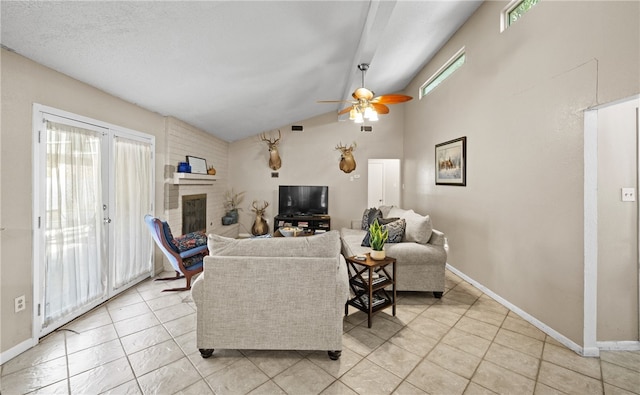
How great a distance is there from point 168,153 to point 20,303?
2444 millimetres

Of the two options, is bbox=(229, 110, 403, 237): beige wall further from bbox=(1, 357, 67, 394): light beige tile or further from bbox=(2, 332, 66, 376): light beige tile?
bbox=(1, 357, 67, 394): light beige tile

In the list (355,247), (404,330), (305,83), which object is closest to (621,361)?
(404,330)

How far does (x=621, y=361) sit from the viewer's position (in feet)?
6.57

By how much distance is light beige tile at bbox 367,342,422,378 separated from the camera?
1926mm

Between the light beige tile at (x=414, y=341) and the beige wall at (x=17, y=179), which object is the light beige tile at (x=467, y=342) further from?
the beige wall at (x=17, y=179)

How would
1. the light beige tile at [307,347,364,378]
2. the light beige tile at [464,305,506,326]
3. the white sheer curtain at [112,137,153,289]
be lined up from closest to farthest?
the light beige tile at [307,347,364,378] → the light beige tile at [464,305,506,326] → the white sheer curtain at [112,137,153,289]

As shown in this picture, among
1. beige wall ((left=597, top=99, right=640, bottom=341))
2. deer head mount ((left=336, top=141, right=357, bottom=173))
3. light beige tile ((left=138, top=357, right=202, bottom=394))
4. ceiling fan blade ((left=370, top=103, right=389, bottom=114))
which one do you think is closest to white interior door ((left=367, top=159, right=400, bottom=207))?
deer head mount ((left=336, top=141, right=357, bottom=173))

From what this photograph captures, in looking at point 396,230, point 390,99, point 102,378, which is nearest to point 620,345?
point 396,230

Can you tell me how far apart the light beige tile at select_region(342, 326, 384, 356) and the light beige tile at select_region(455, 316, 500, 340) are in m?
0.89

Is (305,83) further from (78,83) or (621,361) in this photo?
(621,361)

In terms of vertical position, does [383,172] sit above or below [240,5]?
below

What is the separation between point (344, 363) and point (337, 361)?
0.06 meters

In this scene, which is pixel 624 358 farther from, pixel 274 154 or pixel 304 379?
pixel 274 154

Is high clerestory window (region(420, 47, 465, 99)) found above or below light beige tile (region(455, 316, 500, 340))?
above
